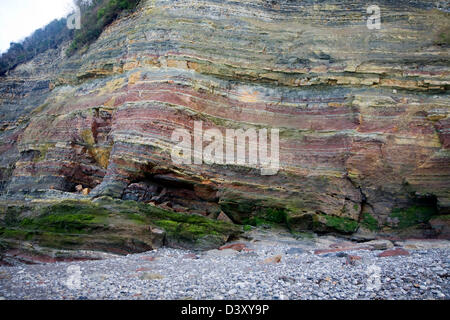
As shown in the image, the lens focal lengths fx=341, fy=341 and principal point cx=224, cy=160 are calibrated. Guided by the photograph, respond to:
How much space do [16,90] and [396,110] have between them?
24.4 m

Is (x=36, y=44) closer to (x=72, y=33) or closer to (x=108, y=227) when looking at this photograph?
(x=72, y=33)

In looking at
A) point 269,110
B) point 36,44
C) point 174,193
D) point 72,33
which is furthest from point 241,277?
point 36,44

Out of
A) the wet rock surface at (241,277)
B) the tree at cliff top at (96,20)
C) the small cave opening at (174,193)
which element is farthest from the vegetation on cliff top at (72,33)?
the wet rock surface at (241,277)

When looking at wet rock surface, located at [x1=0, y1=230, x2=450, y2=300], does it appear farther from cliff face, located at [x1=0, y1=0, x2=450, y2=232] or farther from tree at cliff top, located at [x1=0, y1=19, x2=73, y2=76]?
tree at cliff top, located at [x1=0, y1=19, x2=73, y2=76]

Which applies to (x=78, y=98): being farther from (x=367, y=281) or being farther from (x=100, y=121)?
(x=367, y=281)

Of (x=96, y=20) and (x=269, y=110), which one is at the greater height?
(x=96, y=20)

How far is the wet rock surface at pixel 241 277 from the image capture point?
6.65m

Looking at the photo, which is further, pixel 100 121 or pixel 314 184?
pixel 100 121

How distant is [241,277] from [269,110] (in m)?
8.74

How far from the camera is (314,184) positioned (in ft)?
43.6

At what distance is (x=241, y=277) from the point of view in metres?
7.78

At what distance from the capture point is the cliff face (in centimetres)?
1311

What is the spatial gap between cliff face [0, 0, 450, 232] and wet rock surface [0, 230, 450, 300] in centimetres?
312
